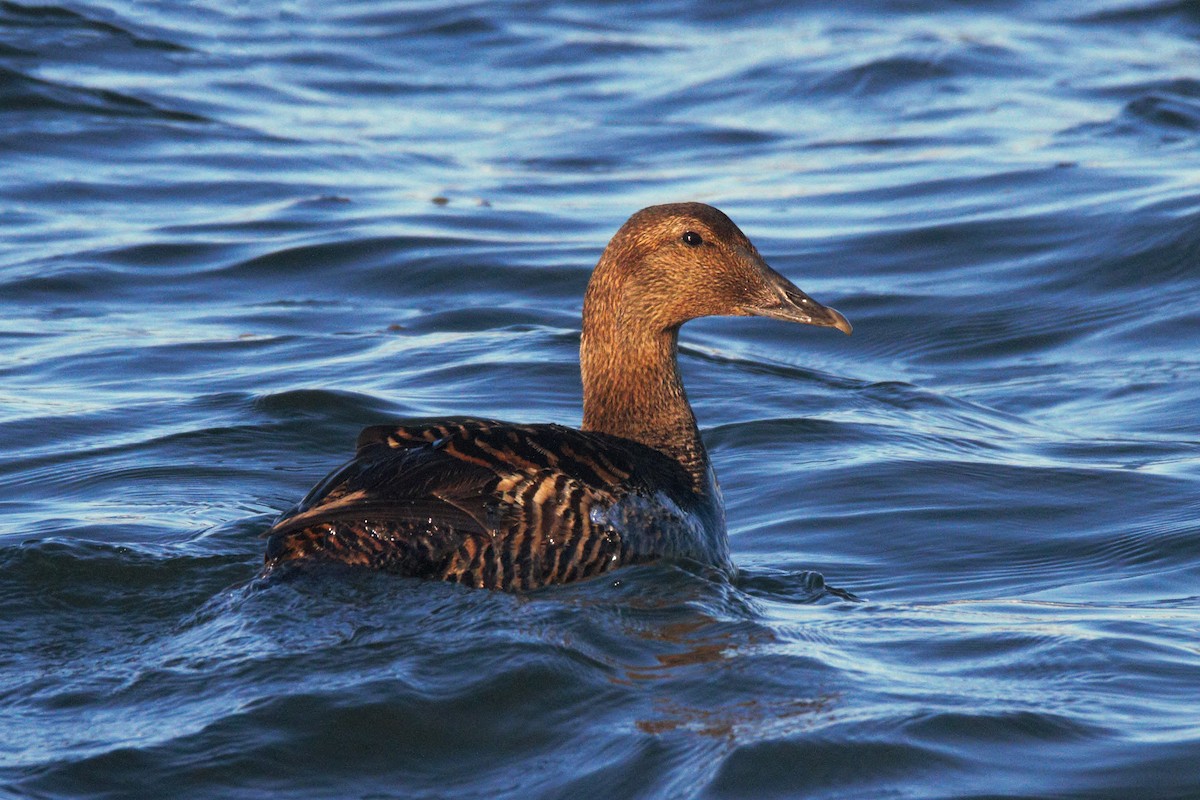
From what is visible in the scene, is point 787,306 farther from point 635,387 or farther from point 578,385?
point 578,385

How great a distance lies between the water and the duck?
0.12m

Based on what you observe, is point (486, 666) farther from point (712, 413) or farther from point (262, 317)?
point (262, 317)

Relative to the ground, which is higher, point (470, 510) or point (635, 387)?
point (635, 387)

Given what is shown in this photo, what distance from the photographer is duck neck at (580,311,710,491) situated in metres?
6.32

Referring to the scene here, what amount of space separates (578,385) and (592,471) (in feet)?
10.7

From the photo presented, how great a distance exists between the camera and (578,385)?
345 inches

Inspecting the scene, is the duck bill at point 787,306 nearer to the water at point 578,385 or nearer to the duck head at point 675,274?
the duck head at point 675,274

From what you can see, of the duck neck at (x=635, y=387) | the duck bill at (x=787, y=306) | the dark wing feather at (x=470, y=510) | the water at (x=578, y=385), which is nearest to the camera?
the water at (x=578, y=385)

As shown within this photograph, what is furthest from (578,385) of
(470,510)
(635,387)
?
(470,510)

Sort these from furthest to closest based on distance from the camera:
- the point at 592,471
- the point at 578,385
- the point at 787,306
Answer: the point at 578,385, the point at 787,306, the point at 592,471

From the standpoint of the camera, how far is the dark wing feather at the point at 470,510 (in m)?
5.18

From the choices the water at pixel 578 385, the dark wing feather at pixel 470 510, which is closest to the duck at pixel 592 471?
the dark wing feather at pixel 470 510

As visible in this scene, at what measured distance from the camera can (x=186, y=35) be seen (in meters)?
17.2

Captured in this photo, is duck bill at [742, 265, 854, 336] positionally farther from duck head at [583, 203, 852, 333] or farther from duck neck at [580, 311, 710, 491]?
duck neck at [580, 311, 710, 491]
